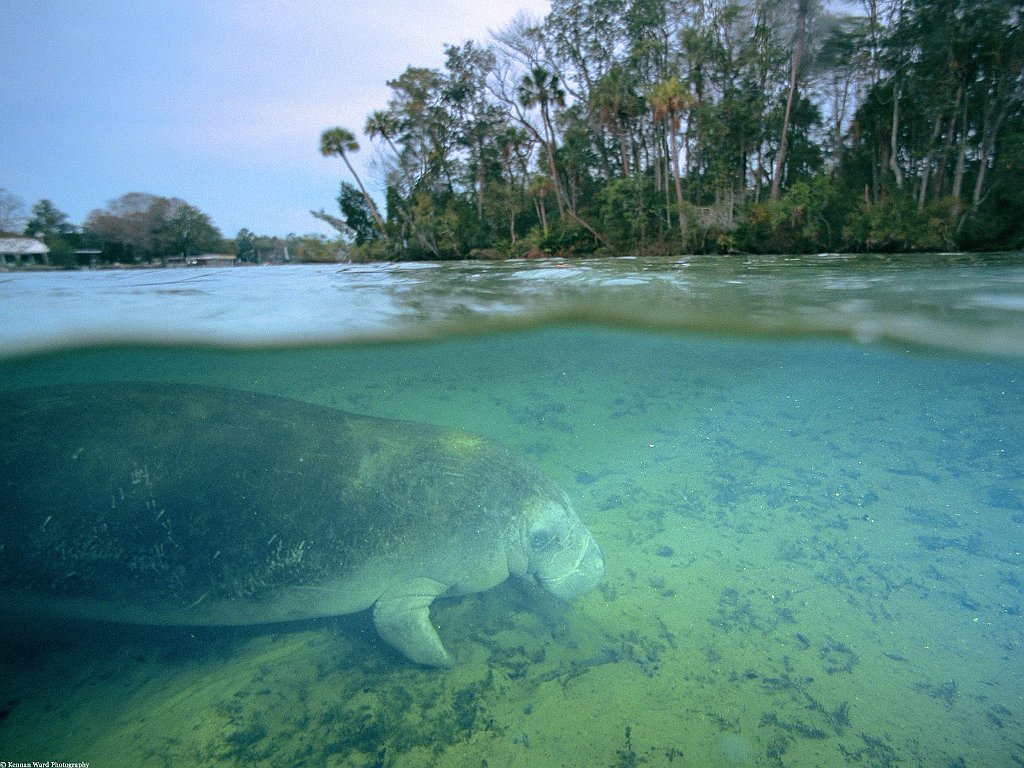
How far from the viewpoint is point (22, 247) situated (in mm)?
7945

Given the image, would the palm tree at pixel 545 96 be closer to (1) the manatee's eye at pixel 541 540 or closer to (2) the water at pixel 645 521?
(2) the water at pixel 645 521

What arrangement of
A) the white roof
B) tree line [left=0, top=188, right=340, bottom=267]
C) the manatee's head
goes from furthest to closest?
the white roof
tree line [left=0, top=188, right=340, bottom=267]
the manatee's head

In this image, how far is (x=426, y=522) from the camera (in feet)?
10.7

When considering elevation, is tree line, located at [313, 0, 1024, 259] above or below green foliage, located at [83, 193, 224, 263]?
above

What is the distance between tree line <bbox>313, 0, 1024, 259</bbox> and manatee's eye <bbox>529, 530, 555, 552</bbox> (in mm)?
24061

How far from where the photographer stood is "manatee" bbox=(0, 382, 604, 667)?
2936mm

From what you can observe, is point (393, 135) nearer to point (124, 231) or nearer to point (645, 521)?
point (124, 231)

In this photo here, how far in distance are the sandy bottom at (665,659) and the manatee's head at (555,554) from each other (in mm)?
344

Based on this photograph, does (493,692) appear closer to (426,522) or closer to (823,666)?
(426,522)

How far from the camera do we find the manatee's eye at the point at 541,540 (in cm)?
349

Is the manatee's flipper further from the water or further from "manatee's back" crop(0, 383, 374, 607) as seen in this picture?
"manatee's back" crop(0, 383, 374, 607)

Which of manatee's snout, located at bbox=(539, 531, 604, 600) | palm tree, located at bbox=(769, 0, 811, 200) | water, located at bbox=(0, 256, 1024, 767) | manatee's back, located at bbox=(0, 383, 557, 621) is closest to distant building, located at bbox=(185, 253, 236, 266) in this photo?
water, located at bbox=(0, 256, 1024, 767)

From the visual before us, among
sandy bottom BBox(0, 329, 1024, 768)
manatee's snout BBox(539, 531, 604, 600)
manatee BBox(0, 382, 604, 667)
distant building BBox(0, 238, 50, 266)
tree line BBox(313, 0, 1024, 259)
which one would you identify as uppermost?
tree line BBox(313, 0, 1024, 259)

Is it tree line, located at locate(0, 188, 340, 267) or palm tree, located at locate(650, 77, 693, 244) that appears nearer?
tree line, located at locate(0, 188, 340, 267)
